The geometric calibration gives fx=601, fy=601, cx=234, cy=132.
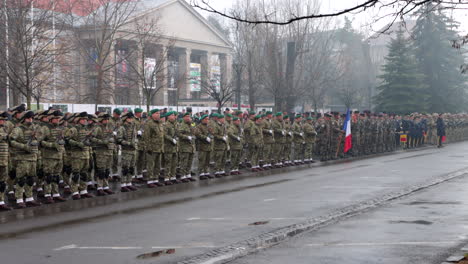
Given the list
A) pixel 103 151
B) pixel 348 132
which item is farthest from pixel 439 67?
pixel 103 151

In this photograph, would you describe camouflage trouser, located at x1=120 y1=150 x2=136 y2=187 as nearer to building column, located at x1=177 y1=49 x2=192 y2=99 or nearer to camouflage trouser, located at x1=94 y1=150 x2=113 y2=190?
camouflage trouser, located at x1=94 y1=150 x2=113 y2=190

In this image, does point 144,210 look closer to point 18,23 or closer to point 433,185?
point 433,185

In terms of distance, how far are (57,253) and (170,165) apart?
337 inches

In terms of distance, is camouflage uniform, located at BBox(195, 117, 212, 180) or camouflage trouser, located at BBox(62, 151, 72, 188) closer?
camouflage trouser, located at BBox(62, 151, 72, 188)

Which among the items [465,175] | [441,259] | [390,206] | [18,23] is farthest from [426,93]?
[441,259]

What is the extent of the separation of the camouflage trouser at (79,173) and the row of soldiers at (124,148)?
2 centimetres

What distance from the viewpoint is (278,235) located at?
866 cm

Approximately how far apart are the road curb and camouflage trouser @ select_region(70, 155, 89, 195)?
18.8ft

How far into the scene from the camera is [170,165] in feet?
53.7

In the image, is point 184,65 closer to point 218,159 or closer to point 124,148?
point 218,159

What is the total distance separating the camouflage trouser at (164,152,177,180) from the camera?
1623 centimetres

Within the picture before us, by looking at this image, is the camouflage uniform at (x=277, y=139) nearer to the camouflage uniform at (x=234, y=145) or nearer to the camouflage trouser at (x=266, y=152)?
the camouflage trouser at (x=266, y=152)

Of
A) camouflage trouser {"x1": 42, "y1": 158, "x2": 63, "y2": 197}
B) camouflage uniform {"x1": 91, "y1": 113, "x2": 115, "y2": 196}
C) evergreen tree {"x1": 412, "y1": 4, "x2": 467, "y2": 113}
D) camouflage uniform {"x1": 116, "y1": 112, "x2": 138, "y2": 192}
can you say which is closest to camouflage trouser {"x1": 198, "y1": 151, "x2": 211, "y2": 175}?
camouflage uniform {"x1": 116, "y1": 112, "x2": 138, "y2": 192}

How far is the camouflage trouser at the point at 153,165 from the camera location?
616 inches
